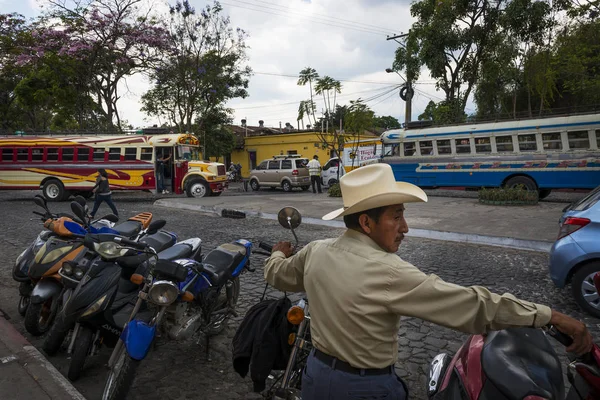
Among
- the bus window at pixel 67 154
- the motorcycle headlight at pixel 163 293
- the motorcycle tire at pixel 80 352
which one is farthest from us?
the bus window at pixel 67 154

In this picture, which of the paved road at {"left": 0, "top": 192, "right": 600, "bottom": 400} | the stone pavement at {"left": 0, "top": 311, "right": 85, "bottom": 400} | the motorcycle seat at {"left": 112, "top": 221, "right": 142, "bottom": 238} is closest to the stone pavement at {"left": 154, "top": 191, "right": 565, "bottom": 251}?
the paved road at {"left": 0, "top": 192, "right": 600, "bottom": 400}

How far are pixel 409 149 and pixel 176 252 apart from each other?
15743 mm

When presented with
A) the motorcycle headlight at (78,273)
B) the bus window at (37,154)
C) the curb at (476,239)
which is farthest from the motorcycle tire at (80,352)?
the bus window at (37,154)

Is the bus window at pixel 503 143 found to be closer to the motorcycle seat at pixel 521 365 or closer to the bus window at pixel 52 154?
the motorcycle seat at pixel 521 365

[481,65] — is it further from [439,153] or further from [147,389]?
[147,389]

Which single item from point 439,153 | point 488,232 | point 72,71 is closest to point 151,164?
point 72,71

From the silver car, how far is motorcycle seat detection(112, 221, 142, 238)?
700 inches

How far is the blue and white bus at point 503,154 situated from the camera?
14000 millimetres

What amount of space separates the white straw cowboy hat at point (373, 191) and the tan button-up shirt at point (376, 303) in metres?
0.14

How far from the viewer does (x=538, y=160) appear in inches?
578

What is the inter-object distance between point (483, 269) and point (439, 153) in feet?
38.3

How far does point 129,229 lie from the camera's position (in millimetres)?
4477

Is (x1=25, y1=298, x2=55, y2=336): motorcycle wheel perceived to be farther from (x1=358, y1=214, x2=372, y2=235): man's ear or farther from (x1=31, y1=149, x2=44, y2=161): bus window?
(x1=31, y1=149, x2=44, y2=161): bus window

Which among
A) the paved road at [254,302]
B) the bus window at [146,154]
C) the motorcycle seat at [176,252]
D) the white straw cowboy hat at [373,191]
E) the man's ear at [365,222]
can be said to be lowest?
the paved road at [254,302]
